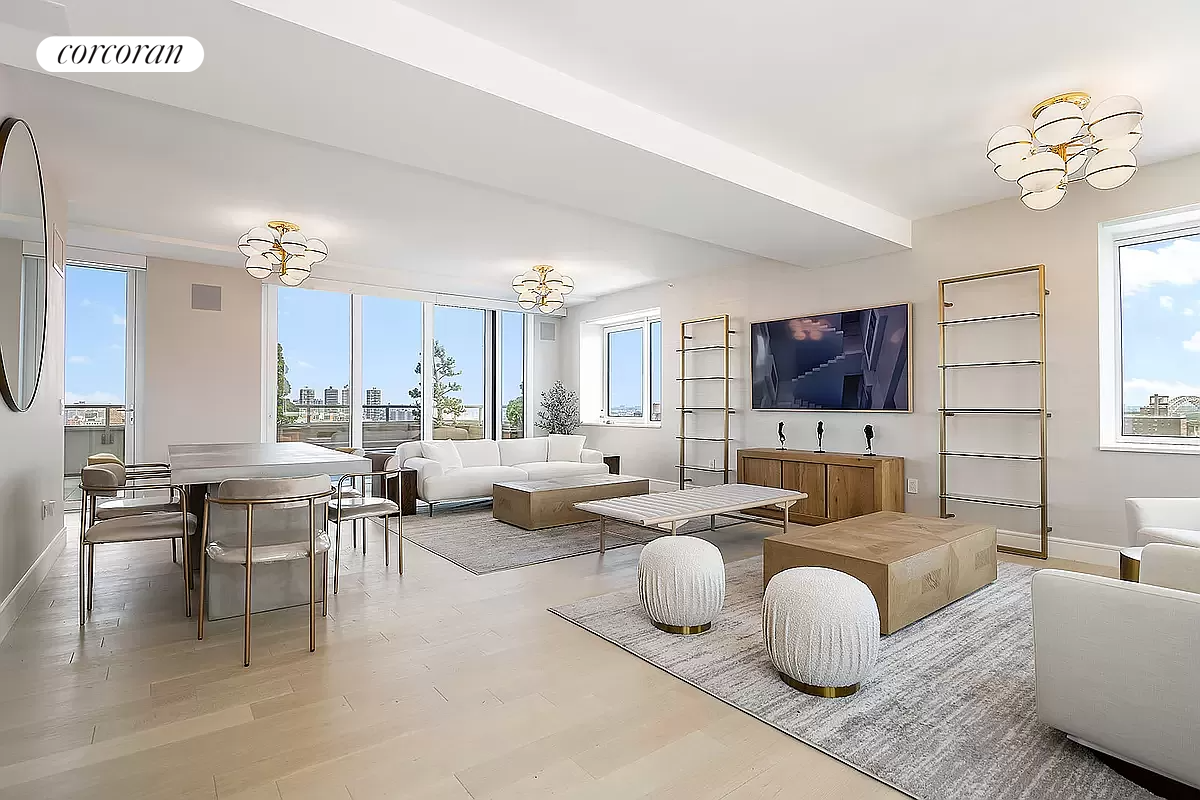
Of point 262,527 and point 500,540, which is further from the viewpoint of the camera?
point 500,540

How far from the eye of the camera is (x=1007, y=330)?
16.3 feet

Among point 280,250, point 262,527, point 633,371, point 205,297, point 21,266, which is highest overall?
point 280,250

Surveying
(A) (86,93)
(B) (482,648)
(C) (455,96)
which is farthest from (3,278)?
(B) (482,648)

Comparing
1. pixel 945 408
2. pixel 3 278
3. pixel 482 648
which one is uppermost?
pixel 3 278

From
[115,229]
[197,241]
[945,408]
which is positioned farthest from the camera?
[197,241]

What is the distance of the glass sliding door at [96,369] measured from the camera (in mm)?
6457

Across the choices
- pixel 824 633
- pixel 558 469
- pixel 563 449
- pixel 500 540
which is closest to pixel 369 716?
pixel 824 633

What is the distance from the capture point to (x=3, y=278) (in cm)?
307

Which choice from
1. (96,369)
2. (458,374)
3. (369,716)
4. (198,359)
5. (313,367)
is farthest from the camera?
(458,374)

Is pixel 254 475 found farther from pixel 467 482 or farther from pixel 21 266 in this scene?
pixel 467 482

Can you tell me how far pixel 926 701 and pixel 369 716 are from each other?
209cm

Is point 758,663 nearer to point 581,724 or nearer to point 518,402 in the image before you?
point 581,724

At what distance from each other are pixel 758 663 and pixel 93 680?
9.13 ft

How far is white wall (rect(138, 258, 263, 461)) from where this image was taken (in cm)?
669
